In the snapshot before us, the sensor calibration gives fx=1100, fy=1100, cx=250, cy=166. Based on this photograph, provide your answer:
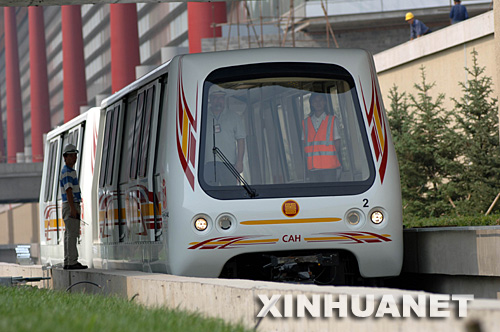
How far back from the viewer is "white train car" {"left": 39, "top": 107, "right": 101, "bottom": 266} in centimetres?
1716

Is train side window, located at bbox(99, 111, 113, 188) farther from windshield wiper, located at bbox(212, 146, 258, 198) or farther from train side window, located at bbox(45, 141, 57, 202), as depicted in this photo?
train side window, located at bbox(45, 141, 57, 202)

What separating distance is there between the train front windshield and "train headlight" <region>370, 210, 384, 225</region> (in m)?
0.29

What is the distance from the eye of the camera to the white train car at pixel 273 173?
11531 millimetres

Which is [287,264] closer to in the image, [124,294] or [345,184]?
[345,184]

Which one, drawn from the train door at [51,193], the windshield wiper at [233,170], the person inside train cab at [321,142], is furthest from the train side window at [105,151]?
the train door at [51,193]

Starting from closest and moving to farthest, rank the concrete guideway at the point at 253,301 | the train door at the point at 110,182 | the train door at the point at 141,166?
the concrete guideway at the point at 253,301 < the train door at the point at 141,166 < the train door at the point at 110,182

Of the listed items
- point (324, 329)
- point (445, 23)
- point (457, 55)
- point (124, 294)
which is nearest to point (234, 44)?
point (445, 23)

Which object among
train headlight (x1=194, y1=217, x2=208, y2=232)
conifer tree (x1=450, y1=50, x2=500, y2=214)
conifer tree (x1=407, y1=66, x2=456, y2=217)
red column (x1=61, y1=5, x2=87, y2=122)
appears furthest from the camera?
red column (x1=61, y1=5, x2=87, y2=122)

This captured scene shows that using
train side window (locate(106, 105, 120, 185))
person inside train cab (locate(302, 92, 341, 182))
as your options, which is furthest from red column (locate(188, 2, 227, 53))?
person inside train cab (locate(302, 92, 341, 182))

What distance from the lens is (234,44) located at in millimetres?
40812

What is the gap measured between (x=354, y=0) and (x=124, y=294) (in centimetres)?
3078

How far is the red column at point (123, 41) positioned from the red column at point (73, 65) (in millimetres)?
17058

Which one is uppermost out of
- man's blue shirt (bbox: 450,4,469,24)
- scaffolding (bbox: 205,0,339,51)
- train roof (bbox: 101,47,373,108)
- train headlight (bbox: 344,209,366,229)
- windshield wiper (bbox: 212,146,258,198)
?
scaffolding (bbox: 205,0,339,51)

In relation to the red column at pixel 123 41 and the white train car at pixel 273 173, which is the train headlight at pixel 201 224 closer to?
the white train car at pixel 273 173
